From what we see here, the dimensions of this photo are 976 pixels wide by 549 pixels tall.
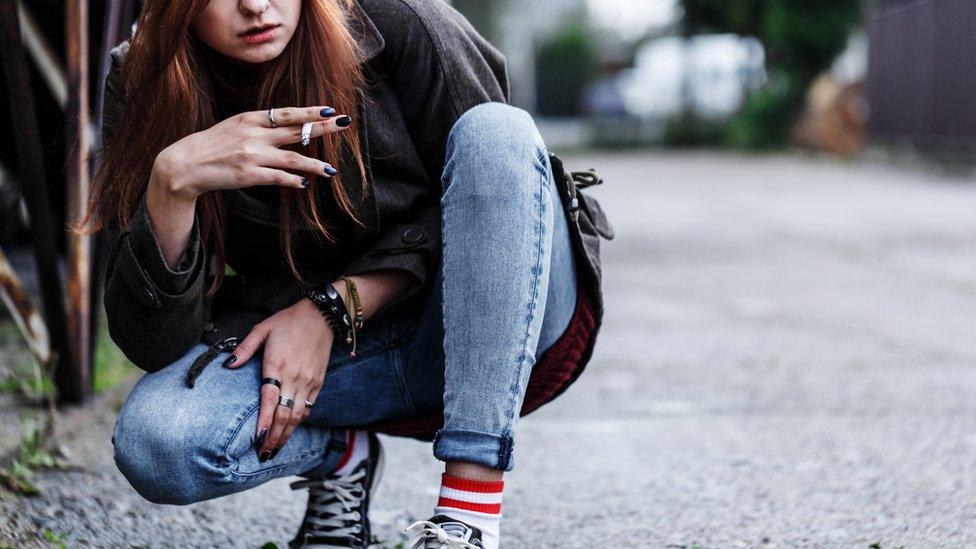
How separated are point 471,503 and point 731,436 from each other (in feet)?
4.30

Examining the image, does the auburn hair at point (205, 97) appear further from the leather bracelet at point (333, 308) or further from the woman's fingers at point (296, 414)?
the woman's fingers at point (296, 414)

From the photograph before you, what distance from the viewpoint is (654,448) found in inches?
102

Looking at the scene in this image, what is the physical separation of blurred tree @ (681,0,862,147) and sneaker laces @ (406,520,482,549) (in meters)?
15.9

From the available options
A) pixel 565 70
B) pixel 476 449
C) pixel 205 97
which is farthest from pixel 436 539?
pixel 565 70

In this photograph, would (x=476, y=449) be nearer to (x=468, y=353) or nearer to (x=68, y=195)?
(x=468, y=353)

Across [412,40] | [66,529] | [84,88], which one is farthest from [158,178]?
[84,88]

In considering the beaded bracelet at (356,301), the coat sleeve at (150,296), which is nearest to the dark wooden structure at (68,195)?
the coat sleeve at (150,296)

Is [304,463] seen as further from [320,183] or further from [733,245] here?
[733,245]

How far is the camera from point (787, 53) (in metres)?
16.7

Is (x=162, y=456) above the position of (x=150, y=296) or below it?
below

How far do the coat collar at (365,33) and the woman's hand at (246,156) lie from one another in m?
0.18

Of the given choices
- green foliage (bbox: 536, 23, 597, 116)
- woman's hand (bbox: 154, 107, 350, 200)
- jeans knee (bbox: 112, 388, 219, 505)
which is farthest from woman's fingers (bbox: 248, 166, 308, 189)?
green foliage (bbox: 536, 23, 597, 116)

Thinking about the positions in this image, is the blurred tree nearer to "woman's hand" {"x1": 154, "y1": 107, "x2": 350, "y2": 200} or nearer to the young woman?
the young woman

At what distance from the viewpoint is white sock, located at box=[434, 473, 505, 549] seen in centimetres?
150
